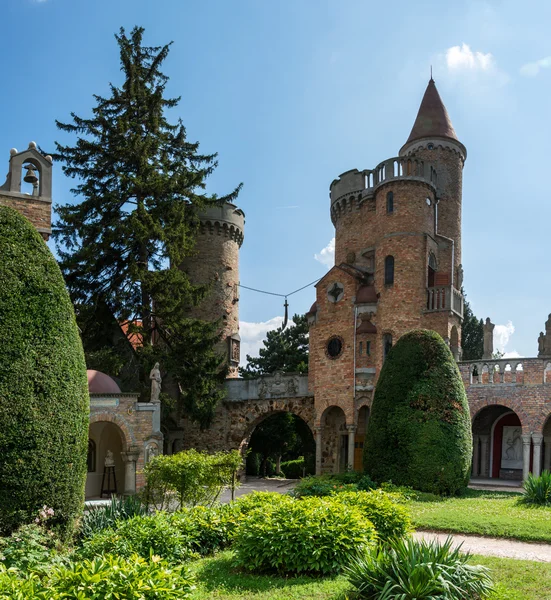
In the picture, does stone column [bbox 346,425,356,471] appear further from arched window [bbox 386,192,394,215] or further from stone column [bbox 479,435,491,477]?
arched window [bbox 386,192,394,215]

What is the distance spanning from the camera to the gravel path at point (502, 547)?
11109mm

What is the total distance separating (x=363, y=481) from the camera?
18.7 m

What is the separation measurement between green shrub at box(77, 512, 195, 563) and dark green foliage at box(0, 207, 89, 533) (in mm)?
1344

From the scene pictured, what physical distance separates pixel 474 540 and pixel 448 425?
7241 millimetres

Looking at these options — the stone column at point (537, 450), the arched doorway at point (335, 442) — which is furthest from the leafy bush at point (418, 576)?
the arched doorway at point (335, 442)

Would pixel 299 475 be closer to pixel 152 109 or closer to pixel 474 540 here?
pixel 152 109

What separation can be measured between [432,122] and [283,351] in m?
17.9

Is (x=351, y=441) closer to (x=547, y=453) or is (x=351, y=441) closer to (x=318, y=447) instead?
(x=318, y=447)

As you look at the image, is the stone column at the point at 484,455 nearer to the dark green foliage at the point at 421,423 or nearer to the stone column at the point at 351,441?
the stone column at the point at 351,441

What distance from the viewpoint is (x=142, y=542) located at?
9.95m

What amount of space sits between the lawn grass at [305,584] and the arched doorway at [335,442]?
2137 cm

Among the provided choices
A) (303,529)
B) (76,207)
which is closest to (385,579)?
(303,529)

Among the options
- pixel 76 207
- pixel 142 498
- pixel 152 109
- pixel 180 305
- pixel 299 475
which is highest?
pixel 152 109

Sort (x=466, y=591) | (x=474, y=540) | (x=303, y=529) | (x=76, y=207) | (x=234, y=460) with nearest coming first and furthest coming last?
(x=466, y=591) → (x=303, y=529) → (x=474, y=540) → (x=234, y=460) → (x=76, y=207)
